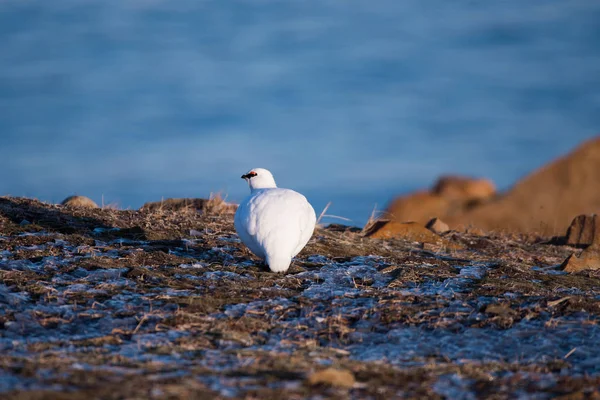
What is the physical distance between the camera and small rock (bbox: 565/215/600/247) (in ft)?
45.6

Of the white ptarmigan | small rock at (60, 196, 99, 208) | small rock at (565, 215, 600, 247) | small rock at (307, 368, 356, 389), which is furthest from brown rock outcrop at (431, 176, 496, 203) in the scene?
small rock at (307, 368, 356, 389)

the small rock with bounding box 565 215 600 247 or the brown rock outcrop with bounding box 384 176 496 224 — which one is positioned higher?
the brown rock outcrop with bounding box 384 176 496 224

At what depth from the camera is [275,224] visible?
8.20 m

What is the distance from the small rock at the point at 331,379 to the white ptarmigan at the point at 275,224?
3.29 meters

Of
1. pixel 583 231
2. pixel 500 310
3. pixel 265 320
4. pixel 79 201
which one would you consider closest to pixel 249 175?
pixel 265 320

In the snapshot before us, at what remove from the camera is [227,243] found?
33.4 ft

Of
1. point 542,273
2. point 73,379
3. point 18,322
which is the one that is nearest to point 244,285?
point 18,322

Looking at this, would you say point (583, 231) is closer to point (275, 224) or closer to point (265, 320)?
point (275, 224)

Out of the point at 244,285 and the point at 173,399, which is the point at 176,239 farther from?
the point at 173,399

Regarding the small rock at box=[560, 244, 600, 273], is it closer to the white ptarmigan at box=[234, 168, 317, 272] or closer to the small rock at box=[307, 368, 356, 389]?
the white ptarmigan at box=[234, 168, 317, 272]

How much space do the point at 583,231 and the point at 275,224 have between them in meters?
7.95

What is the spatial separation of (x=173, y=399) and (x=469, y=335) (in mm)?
2964

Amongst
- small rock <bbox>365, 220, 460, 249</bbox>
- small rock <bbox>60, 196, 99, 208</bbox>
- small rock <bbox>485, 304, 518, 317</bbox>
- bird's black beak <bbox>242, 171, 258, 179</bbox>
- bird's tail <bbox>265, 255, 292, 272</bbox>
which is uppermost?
small rock <bbox>60, 196, 99, 208</bbox>

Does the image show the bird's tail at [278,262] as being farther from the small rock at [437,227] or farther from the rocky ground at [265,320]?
the small rock at [437,227]
